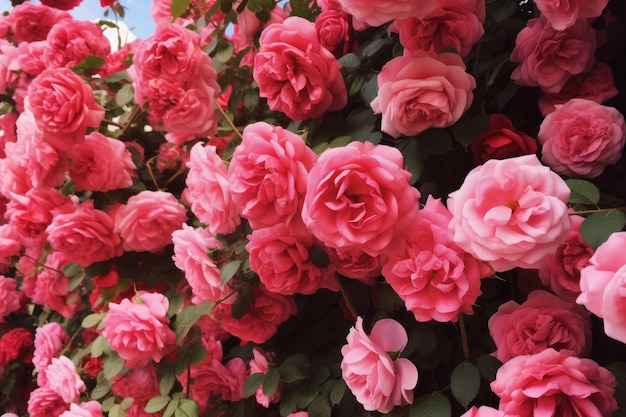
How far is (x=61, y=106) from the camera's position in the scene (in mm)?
1080

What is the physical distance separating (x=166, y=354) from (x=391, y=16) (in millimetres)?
809

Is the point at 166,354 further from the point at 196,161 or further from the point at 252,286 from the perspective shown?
the point at 196,161

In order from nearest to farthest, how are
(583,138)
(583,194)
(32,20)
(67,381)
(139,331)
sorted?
1. (583,194)
2. (583,138)
3. (139,331)
4. (67,381)
5. (32,20)

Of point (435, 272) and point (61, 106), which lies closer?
point (435, 272)

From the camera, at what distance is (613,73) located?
0.92 metres

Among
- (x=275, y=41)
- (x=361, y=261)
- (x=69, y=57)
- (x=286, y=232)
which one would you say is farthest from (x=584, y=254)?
(x=69, y=57)

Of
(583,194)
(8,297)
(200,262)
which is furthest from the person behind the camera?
(8,297)

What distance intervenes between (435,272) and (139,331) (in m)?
0.63

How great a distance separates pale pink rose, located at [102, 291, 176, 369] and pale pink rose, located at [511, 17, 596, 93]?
31.3 inches

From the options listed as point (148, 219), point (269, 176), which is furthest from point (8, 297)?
point (269, 176)

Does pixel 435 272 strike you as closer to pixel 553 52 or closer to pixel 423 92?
pixel 423 92

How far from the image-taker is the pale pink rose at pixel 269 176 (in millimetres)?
674

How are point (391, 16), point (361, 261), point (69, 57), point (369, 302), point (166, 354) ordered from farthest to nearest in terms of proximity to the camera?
point (69, 57), point (166, 354), point (369, 302), point (361, 261), point (391, 16)

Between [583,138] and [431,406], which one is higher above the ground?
[583,138]
